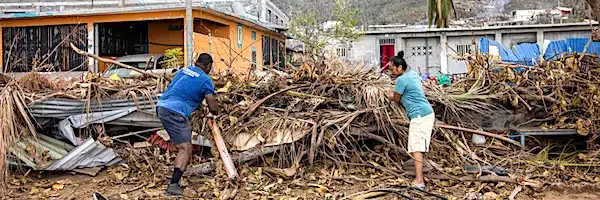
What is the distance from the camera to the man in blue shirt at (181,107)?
18.2ft

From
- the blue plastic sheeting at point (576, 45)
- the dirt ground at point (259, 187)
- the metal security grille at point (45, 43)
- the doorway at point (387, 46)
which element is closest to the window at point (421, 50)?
the doorway at point (387, 46)

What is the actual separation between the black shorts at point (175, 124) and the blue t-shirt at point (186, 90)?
1.8 inches

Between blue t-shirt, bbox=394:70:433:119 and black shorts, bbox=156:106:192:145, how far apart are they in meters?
2.30

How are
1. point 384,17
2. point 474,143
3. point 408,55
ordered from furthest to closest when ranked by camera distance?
point 384,17 → point 408,55 → point 474,143

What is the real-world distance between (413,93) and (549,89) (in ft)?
8.88

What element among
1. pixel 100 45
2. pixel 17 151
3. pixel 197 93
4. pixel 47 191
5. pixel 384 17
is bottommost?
pixel 47 191

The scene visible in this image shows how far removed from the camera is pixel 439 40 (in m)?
24.7

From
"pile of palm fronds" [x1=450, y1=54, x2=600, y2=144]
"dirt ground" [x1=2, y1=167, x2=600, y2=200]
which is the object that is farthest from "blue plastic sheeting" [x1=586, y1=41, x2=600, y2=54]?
"dirt ground" [x1=2, y1=167, x2=600, y2=200]

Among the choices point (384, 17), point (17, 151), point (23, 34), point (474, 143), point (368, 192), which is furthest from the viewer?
point (384, 17)

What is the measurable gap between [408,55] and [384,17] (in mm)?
23639

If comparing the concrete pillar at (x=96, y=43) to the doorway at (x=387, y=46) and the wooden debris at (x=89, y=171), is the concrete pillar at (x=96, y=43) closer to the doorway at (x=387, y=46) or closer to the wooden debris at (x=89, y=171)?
the wooden debris at (x=89, y=171)

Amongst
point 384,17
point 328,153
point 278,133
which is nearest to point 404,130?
point 328,153

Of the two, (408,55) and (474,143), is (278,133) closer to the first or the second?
(474,143)

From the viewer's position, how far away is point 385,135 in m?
6.63
